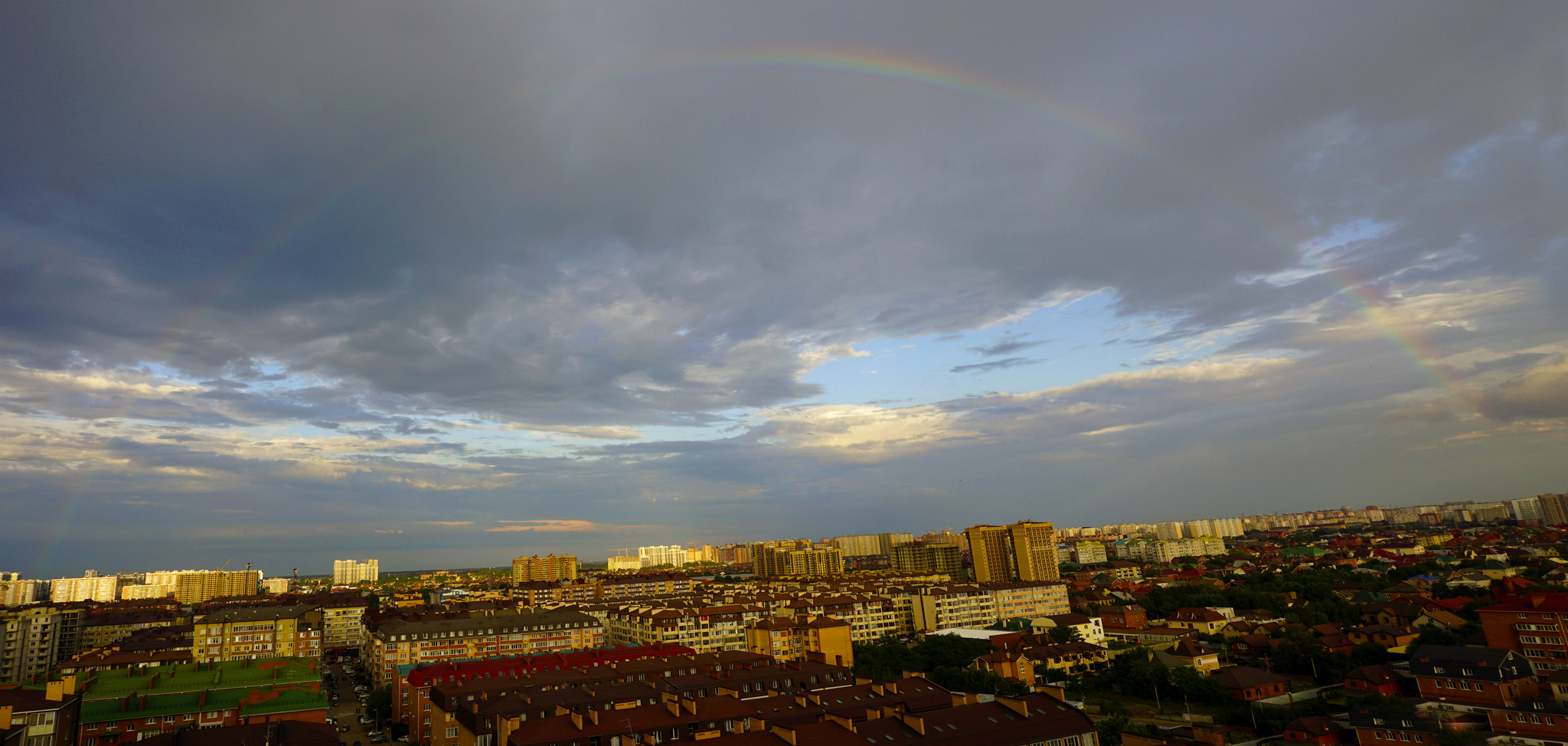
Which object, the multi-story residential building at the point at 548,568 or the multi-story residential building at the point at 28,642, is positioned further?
the multi-story residential building at the point at 548,568

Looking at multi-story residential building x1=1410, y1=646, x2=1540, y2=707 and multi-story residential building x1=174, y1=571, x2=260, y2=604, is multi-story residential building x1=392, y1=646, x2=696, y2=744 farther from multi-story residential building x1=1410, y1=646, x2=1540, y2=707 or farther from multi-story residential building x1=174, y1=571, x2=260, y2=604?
multi-story residential building x1=174, y1=571, x2=260, y2=604

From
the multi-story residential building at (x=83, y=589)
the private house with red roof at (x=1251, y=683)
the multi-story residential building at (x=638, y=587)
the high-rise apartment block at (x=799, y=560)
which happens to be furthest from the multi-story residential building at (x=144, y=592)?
the private house with red roof at (x=1251, y=683)

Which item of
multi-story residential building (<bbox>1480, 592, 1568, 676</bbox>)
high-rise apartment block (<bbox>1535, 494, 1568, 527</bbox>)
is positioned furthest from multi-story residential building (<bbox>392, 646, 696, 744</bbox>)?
high-rise apartment block (<bbox>1535, 494, 1568, 527</bbox>)

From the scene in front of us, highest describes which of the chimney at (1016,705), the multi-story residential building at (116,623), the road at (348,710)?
the multi-story residential building at (116,623)

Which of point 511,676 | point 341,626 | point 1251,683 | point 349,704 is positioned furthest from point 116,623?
point 1251,683

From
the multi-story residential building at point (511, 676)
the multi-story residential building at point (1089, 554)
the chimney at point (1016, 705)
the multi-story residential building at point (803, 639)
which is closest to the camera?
the chimney at point (1016, 705)

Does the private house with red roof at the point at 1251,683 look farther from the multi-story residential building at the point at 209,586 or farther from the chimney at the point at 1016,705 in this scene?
the multi-story residential building at the point at 209,586

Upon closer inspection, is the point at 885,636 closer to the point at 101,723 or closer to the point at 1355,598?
the point at 1355,598

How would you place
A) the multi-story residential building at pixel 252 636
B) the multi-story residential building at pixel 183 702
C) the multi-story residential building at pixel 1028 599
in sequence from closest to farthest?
the multi-story residential building at pixel 183 702 → the multi-story residential building at pixel 252 636 → the multi-story residential building at pixel 1028 599
